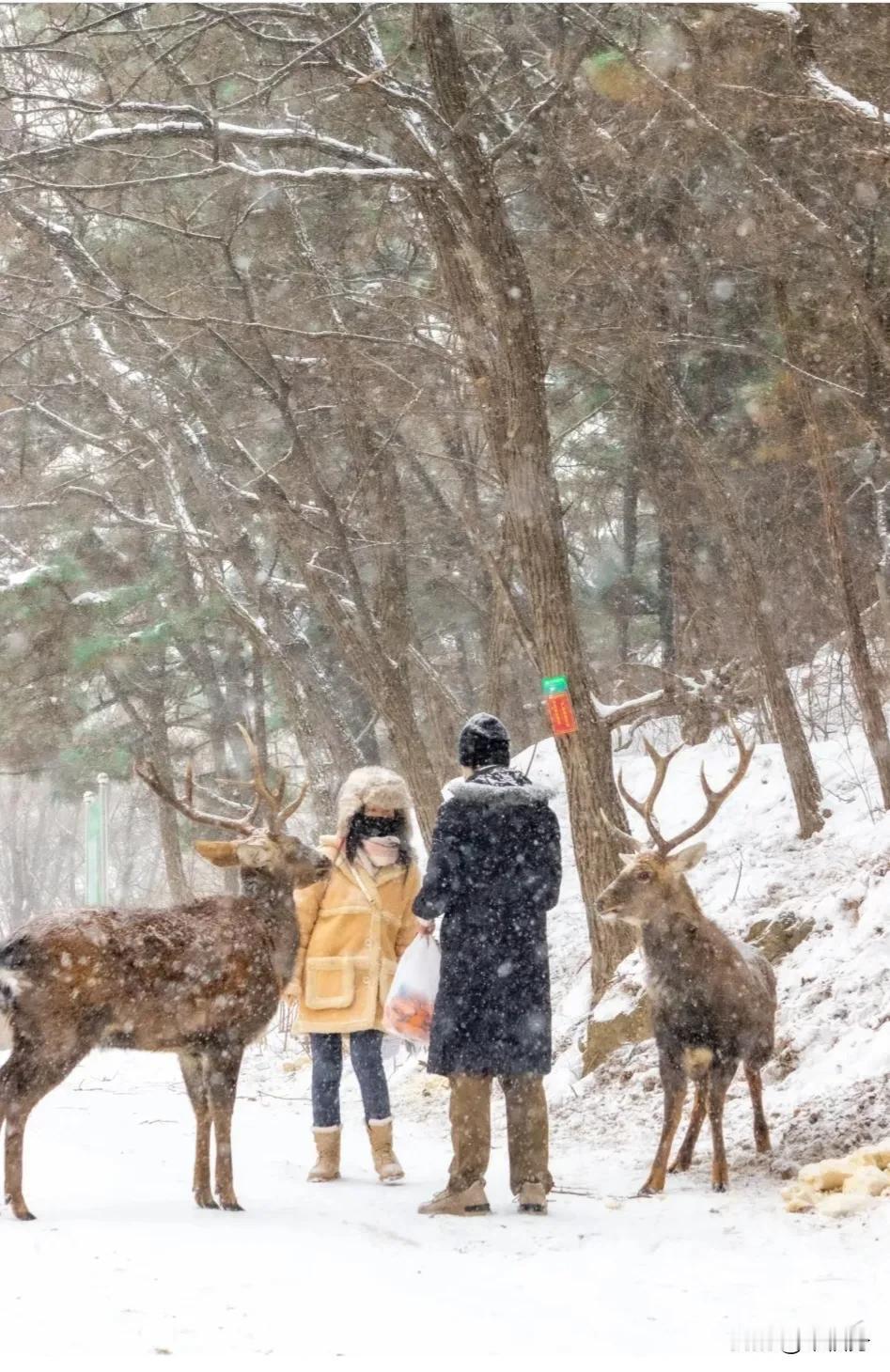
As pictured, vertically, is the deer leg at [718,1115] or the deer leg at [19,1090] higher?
the deer leg at [19,1090]

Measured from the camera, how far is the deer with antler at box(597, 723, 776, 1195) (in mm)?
6848

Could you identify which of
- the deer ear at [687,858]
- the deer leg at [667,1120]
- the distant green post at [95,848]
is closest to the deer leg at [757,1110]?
the deer leg at [667,1120]

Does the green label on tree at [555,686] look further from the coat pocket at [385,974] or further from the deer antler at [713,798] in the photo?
the coat pocket at [385,974]

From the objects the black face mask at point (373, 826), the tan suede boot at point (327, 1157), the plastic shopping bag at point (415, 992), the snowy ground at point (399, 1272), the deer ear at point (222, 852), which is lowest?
the snowy ground at point (399, 1272)

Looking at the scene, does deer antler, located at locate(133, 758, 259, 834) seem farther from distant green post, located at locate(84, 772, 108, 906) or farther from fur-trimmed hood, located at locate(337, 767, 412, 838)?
distant green post, located at locate(84, 772, 108, 906)

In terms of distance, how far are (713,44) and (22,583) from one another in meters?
11.2

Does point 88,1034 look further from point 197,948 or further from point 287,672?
point 287,672

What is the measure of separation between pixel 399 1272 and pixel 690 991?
7.71 ft

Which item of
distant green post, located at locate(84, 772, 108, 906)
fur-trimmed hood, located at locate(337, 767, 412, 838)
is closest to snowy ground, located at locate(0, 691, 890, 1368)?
fur-trimmed hood, located at locate(337, 767, 412, 838)

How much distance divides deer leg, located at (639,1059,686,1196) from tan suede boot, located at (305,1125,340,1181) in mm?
1479

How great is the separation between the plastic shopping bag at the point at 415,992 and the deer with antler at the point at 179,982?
0.53 meters

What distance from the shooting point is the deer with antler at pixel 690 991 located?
685 centimetres

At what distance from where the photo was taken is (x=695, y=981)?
694 centimetres

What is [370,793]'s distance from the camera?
7195 millimetres
